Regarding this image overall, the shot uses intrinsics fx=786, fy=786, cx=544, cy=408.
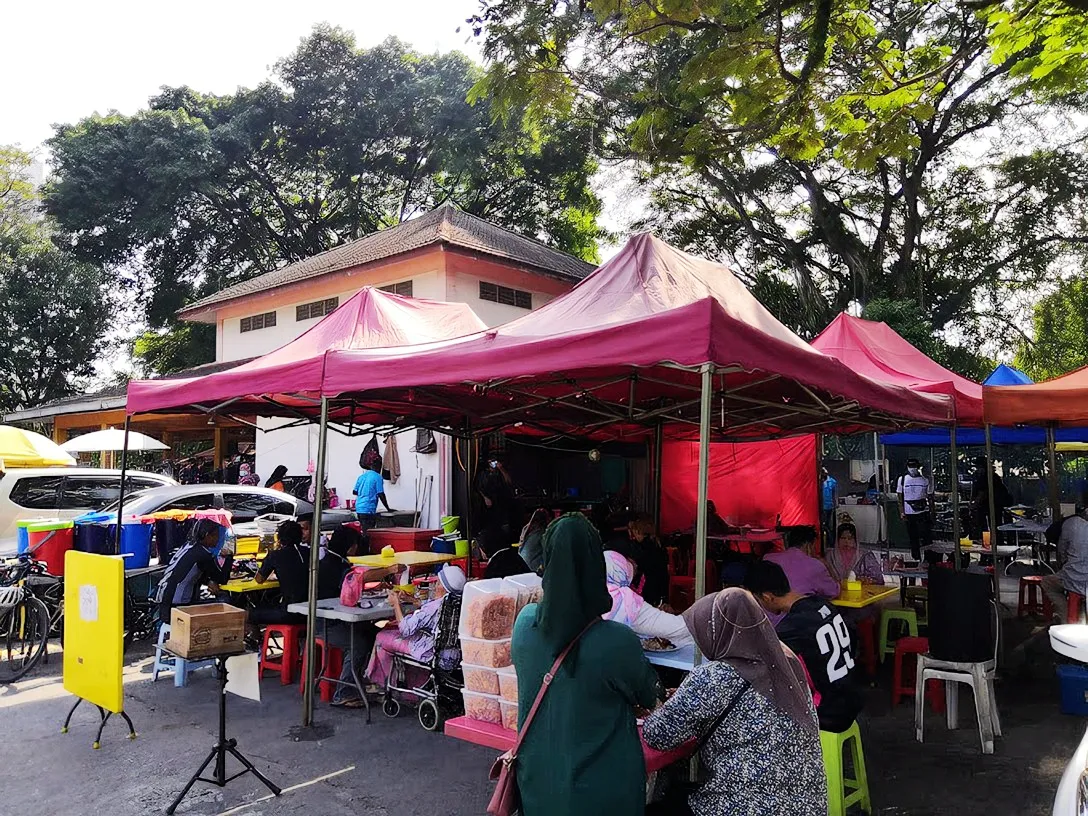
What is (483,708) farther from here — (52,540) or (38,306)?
(38,306)

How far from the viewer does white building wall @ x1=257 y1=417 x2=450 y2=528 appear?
13.6 metres

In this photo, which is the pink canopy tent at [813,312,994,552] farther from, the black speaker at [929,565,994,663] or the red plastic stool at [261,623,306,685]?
the red plastic stool at [261,623,306,685]

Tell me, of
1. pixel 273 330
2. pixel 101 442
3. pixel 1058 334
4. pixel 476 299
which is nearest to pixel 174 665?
pixel 101 442

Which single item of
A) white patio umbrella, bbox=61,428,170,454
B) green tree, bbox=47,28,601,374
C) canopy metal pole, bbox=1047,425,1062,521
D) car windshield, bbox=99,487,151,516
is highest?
green tree, bbox=47,28,601,374

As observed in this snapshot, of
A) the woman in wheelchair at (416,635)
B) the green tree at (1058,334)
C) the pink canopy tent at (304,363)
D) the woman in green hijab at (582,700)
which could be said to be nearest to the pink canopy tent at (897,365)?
the pink canopy tent at (304,363)

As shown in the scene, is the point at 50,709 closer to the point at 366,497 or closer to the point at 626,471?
the point at 366,497

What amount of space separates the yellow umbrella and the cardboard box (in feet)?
22.6

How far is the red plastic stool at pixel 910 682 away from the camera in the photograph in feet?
19.9

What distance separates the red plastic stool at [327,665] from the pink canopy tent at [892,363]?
5426mm

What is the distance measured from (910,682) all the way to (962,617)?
1.56m

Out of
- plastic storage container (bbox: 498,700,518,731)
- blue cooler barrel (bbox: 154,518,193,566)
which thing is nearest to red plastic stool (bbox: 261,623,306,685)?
blue cooler barrel (bbox: 154,518,193,566)

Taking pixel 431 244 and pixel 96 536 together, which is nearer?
pixel 96 536

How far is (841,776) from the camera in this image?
390 cm

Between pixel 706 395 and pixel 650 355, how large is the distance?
0.38 metres
